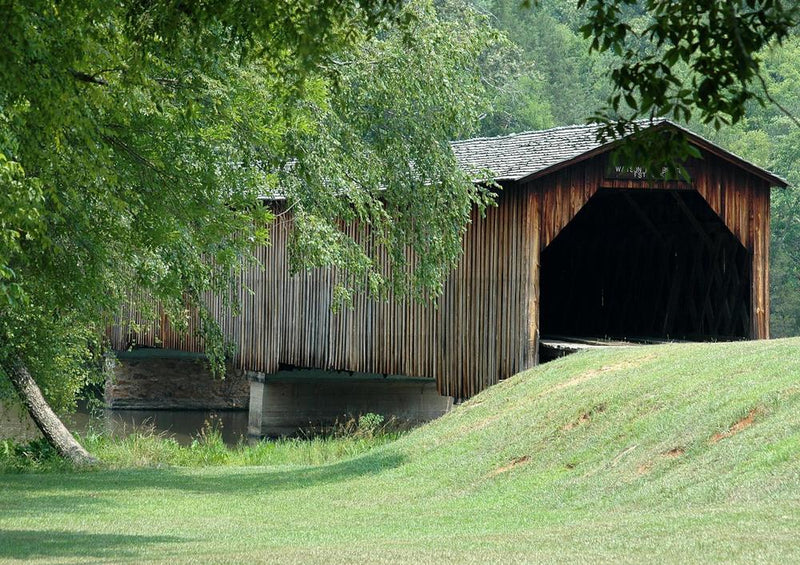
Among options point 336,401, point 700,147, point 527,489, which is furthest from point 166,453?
point 336,401

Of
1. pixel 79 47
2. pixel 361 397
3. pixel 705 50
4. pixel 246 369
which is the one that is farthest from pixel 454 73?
pixel 361 397

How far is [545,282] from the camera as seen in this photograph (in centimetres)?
2728

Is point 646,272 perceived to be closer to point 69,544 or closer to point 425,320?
point 425,320

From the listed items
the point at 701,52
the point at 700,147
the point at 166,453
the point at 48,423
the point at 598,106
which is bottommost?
the point at 166,453

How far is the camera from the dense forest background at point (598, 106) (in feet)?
138

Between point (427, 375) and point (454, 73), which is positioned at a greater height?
point (454, 73)

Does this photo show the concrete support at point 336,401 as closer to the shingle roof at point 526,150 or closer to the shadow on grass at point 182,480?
the shingle roof at point 526,150

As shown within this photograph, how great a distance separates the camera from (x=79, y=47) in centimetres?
774

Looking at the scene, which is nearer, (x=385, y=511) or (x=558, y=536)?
(x=558, y=536)

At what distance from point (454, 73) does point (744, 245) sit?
825 cm

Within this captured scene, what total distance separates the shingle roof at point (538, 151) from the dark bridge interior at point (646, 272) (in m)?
1.71

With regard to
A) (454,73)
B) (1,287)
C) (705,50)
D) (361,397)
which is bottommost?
(361,397)

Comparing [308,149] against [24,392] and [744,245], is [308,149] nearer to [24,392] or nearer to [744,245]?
[24,392]

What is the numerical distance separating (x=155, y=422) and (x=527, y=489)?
1949 centimetres
